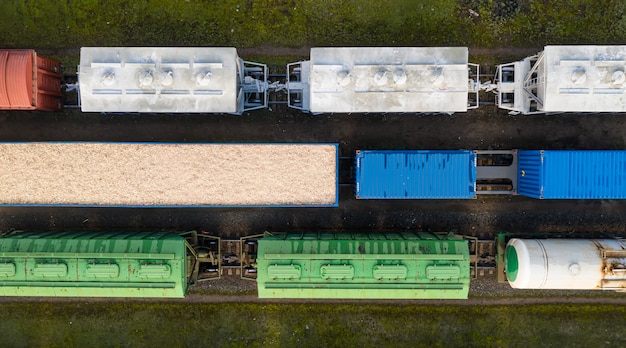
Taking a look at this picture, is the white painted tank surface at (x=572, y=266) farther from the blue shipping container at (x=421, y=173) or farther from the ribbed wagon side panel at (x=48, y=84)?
the ribbed wagon side panel at (x=48, y=84)

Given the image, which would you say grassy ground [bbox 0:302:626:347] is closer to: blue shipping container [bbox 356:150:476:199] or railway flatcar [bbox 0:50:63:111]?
blue shipping container [bbox 356:150:476:199]

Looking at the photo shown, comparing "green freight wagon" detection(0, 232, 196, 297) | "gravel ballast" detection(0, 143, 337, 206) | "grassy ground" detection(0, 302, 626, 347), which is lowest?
"grassy ground" detection(0, 302, 626, 347)

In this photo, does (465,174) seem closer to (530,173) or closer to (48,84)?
(530,173)

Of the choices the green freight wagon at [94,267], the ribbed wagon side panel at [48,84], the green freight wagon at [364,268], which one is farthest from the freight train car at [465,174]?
the ribbed wagon side panel at [48,84]

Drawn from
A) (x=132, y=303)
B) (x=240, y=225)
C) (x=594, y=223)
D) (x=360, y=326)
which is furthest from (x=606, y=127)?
(x=132, y=303)

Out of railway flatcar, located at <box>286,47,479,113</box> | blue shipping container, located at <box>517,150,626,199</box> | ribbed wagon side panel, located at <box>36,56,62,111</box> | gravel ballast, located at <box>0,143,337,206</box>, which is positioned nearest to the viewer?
railway flatcar, located at <box>286,47,479,113</box>

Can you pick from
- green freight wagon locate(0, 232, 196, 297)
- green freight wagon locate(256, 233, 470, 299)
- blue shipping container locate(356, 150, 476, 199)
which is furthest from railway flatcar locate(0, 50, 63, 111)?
blue shipping container locate(356, 150, 476, 199)

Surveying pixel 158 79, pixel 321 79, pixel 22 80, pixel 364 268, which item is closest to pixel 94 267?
pixel 158 79
